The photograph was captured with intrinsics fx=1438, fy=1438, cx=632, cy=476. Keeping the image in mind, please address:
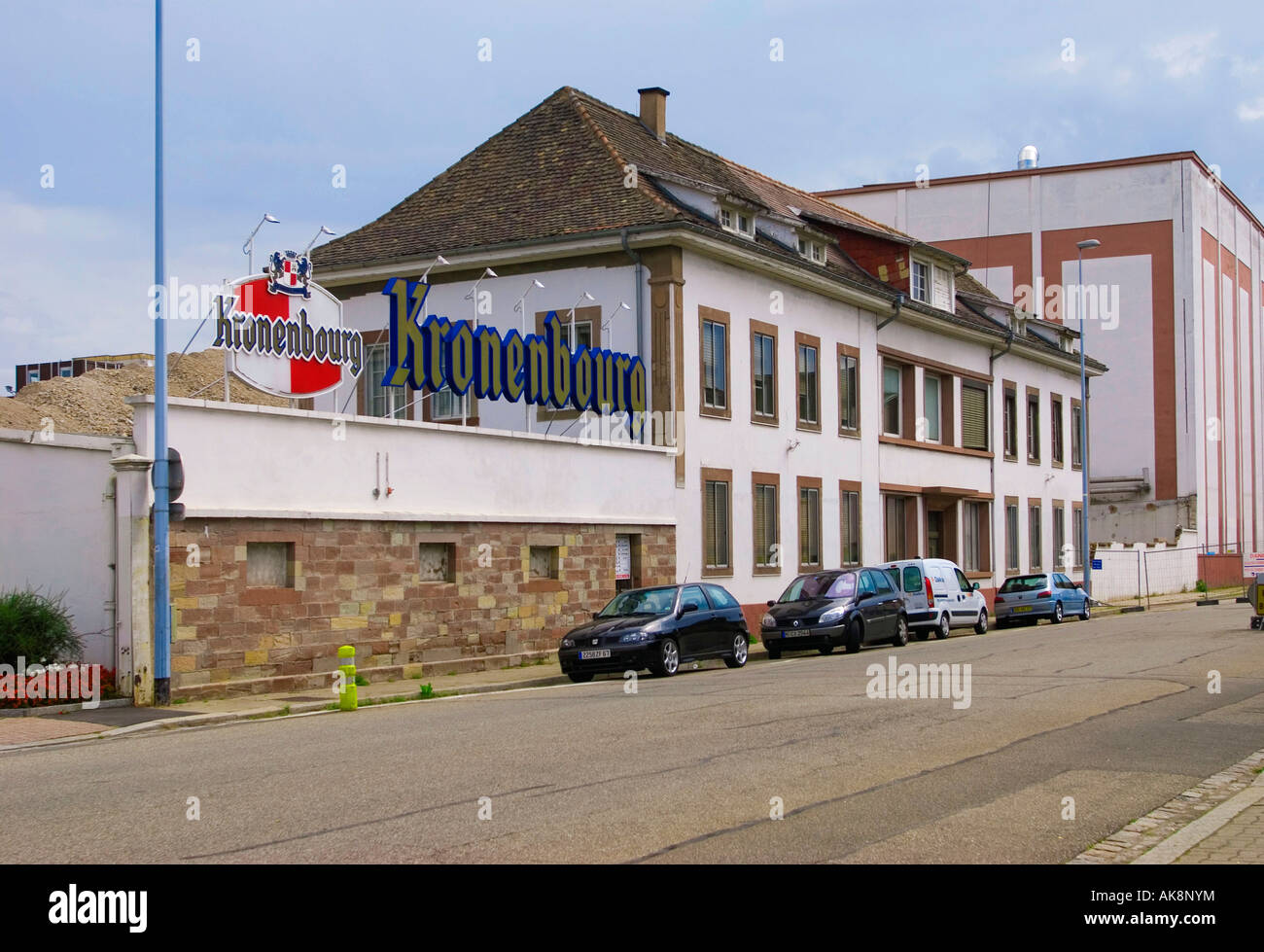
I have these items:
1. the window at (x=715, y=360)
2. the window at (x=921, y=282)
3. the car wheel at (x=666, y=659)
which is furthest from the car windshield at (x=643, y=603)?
the window at (x=921, y=282)

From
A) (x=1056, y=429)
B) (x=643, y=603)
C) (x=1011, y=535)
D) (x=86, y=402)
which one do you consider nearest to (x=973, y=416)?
(x=1011, y=535)

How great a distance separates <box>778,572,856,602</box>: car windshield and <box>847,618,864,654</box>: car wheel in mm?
630

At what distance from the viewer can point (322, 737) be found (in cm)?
1412

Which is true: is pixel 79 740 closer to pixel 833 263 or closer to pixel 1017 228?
pixel 833 263

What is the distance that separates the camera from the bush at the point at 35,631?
17672 mm

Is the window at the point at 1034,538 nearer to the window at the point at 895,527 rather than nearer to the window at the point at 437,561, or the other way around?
the window at the point at 895,527

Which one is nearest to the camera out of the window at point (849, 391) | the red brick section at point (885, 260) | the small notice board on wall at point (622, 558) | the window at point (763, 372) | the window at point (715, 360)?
the small notice board on wall at point (622, 558)

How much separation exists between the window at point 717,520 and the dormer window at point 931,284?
469 inches

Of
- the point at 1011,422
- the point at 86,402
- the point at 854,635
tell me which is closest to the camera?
the point at 854,635

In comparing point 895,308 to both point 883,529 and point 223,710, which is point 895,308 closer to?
point 883,529

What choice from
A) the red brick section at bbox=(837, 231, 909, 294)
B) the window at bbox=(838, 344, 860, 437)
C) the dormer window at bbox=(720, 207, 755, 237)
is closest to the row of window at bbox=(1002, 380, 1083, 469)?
the red brick section at bbox=(837, 231, 909, 294)

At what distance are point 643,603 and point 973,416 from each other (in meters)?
25.6

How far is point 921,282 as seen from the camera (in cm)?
4150

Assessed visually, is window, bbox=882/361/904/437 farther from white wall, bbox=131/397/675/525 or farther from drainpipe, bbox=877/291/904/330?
white wall, bbox=131/397/675/525
